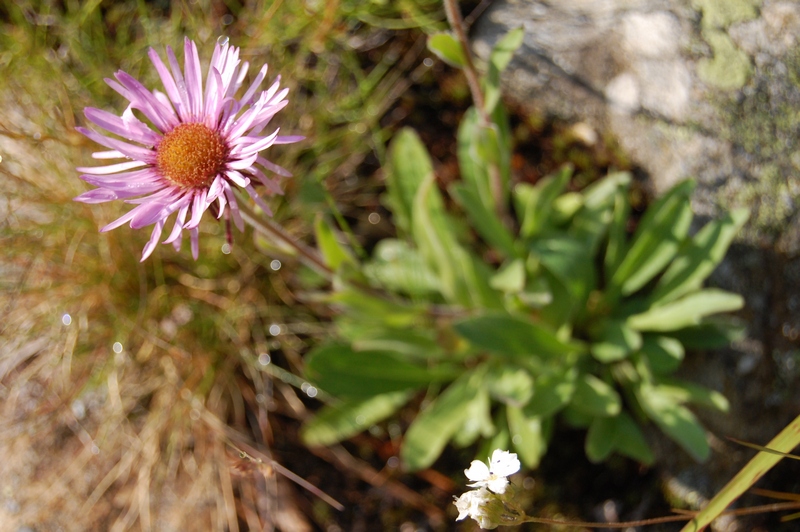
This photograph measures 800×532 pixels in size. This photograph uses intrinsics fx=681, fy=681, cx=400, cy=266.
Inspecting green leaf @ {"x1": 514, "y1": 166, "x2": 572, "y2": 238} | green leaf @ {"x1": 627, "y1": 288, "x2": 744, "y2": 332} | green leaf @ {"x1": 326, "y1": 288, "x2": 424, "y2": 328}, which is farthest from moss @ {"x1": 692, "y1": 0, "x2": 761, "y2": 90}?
green leaf @ {"x1": 326, "y1": 288, "x2": 424, "y2": 328}

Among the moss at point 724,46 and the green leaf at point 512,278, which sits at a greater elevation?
the moss at point 724,46

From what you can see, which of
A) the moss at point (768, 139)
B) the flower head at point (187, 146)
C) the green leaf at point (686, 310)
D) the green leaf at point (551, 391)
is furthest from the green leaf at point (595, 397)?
the flower head at point (187, 146)

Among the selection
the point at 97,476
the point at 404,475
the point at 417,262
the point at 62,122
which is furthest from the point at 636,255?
the point at 97,476

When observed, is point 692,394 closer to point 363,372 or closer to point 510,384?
point 510,384

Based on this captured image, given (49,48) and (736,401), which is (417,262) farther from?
(49,48)

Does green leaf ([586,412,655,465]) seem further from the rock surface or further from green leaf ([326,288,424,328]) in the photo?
green leaf ([326,288,424,328])

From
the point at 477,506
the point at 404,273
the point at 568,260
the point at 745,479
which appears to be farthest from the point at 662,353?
the point at 477,506

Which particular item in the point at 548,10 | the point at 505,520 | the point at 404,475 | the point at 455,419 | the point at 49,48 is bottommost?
the point at 404,475

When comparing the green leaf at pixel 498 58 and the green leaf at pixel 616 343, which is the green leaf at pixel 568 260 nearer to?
the green leaf at pixel 616 343
